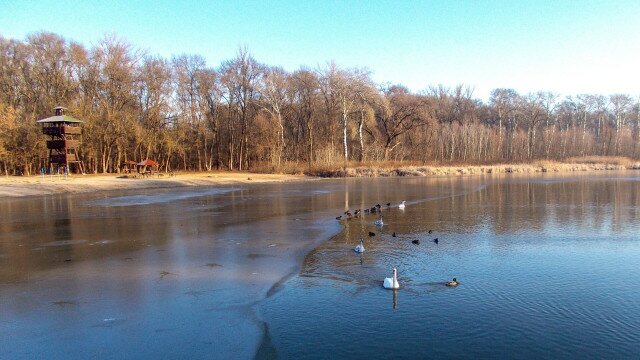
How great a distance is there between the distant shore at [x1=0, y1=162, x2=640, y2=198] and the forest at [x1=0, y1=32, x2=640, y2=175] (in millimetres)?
3127

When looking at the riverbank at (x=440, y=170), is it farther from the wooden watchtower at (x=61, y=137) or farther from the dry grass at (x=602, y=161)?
the wooden watchtower at (x=61, y=137)

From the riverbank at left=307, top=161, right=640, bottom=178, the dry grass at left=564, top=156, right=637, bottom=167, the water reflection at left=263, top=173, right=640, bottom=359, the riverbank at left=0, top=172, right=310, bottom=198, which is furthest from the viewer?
the dry grass at left=564, top=156, right=637, bottom=167

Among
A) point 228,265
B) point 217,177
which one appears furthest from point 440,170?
point 228,265

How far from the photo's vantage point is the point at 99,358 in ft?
18.0

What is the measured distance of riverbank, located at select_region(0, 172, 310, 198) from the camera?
3155cm

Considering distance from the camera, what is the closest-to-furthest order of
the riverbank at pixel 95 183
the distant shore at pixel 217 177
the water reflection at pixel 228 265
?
the water reflection at pixel 228 265, the riverbank at pixel 95 183, the distant shore at pixel 217 177

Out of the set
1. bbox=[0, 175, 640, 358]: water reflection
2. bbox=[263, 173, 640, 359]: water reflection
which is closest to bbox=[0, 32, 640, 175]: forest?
bbox=[0, 175, 640, 358]: water reflection

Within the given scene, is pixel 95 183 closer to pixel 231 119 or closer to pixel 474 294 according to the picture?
pixel 231 119

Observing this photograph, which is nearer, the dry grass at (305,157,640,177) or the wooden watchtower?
the wooden watchtower

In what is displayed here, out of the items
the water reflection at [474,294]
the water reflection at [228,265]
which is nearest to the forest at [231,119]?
the water reflection at [228,265]

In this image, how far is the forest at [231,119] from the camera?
45.5 m

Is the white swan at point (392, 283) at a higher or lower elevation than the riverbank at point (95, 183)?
lower

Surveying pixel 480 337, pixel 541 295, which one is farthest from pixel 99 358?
pixel 541 295

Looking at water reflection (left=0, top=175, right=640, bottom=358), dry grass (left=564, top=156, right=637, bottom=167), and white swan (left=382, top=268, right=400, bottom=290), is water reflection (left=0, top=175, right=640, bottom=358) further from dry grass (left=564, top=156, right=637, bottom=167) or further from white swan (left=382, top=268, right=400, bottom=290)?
dry grass (left=564, top=156, right=637, bottom=167)
